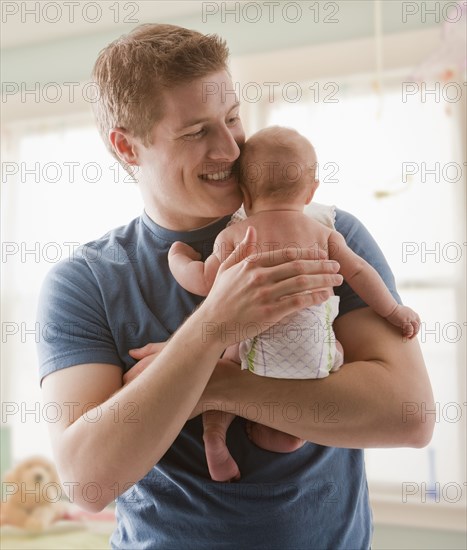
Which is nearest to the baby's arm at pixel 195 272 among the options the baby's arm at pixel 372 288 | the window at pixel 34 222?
the baby's arm at pixel 372 288

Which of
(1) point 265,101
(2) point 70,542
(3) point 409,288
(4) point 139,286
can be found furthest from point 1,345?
(4) point 139,286

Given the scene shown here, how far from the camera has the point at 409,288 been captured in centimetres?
318

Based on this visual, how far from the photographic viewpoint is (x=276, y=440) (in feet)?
3.98

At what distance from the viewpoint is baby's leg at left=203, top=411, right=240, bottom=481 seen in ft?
3.85

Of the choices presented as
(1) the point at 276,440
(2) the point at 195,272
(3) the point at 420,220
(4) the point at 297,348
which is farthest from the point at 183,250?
(3) the point at 420,220

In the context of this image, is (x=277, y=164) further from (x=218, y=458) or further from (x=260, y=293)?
(x=218, y=458)

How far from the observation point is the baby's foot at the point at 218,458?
1172 millimetres

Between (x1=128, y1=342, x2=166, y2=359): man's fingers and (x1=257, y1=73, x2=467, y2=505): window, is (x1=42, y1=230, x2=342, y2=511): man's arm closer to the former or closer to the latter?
(x1=128, y1=342, x2=166, y2=359): man's fingers

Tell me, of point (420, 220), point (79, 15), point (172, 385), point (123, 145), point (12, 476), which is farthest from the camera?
point (79, 15)

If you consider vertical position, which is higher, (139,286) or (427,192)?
(427,192)

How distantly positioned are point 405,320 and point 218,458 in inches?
16.8

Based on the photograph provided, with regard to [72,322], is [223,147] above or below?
above

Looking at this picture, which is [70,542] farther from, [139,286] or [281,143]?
[281,143]

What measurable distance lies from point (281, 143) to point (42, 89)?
2902 mm
